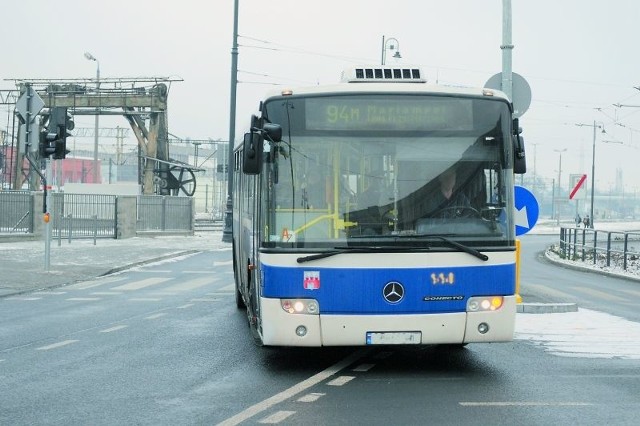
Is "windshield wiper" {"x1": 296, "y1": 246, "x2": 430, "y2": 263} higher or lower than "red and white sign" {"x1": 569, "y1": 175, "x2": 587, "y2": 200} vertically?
lower

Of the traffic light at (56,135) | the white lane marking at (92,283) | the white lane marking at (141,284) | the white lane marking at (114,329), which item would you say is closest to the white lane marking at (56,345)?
the white lane marking at (114,329)

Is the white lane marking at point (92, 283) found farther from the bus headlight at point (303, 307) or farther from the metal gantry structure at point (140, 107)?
the metal gantry structure at point (140, 107)

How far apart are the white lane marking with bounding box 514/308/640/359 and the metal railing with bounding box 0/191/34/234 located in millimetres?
22518

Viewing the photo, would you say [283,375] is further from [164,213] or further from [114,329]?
[164,213]

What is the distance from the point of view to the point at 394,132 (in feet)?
30.1

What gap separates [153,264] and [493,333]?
17948mm

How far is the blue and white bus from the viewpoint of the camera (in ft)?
29.0

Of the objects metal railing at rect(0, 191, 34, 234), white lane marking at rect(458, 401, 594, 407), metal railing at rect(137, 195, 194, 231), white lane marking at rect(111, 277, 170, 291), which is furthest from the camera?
metal railing at rect(137, 195, 194, 231)

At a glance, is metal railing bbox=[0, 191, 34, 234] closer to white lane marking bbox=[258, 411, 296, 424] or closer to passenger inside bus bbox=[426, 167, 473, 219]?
passenger inside bus bbox=[426, 167, 473, 219]

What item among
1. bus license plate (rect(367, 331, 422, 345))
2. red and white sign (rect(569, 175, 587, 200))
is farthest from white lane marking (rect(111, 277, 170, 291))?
red and white sign (rect(569, 175, 587, 200))

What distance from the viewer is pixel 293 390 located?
27.1 feet

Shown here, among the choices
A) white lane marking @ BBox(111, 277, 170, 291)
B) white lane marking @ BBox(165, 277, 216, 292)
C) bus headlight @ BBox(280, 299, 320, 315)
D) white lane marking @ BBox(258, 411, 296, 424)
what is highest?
bus headlight @ BBox(280, 299, 320, 315)

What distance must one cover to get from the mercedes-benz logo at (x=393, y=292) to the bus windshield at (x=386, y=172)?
0.39 metres

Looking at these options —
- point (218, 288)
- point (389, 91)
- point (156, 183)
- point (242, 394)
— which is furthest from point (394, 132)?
point (156, 183)
